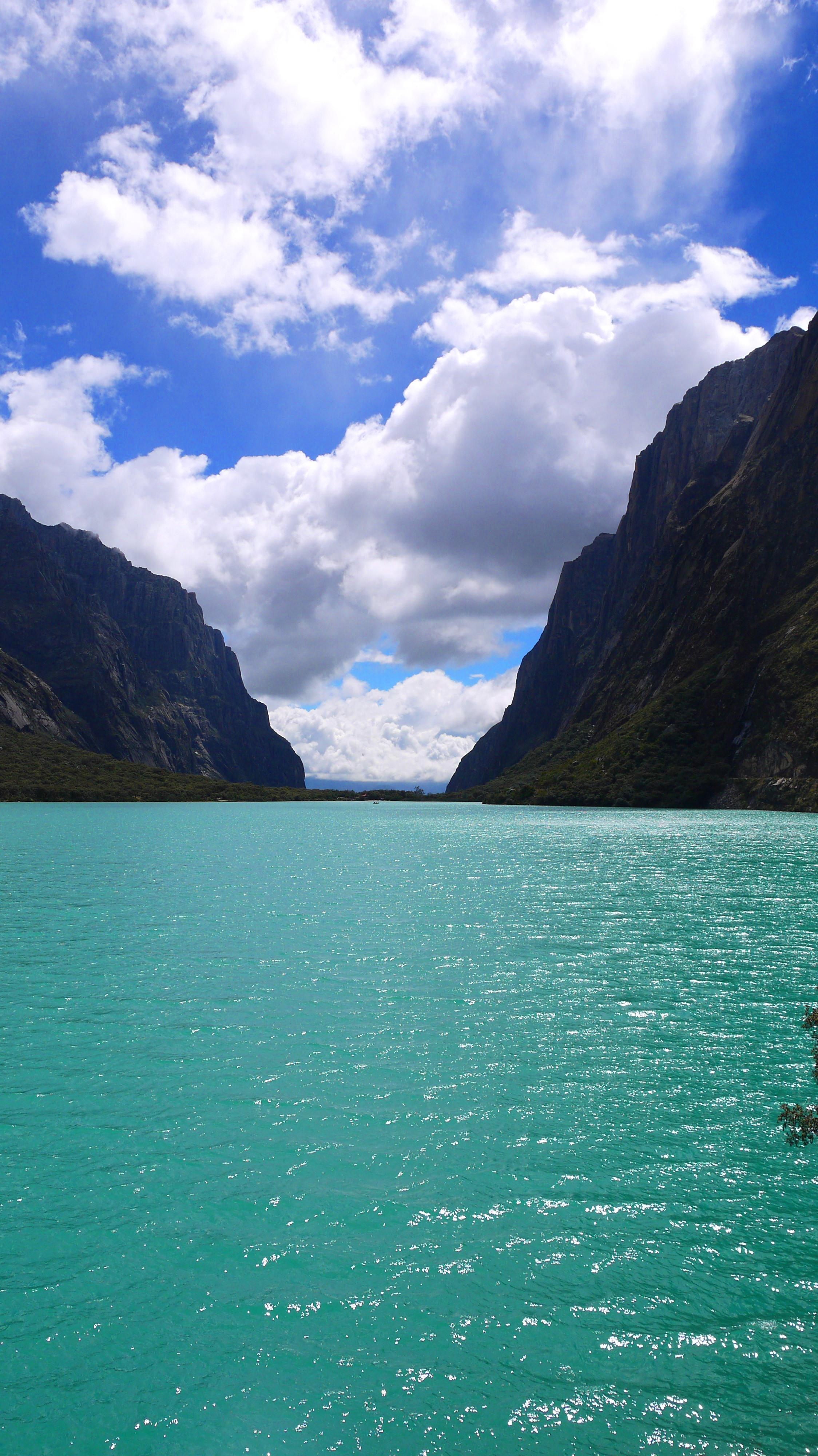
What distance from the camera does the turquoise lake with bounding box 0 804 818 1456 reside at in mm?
9508

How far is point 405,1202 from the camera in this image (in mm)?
14070

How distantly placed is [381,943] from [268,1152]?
21451 mm

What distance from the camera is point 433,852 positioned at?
92.3m

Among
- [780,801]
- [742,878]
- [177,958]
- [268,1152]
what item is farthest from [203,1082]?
[780,801]

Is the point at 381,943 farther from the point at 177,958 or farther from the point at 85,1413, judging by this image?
the point at 85,1413

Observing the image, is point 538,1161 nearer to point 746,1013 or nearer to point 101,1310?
point 101,1310

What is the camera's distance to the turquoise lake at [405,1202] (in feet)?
31.2

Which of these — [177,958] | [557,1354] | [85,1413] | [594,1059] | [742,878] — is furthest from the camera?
[742,878]

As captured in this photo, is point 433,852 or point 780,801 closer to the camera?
point 433,852

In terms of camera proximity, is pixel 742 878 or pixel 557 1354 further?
pixel 742 878

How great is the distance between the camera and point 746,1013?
84.3 ft

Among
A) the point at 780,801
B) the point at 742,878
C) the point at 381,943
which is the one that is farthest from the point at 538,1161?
the point at 780,801

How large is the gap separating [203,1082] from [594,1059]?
10955mm

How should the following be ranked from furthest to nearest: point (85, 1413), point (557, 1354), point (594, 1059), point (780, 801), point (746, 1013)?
point (780, 801)
point (746, 1013)
point (594, 1059)
point (557, 1354)
point (85, 1413)
